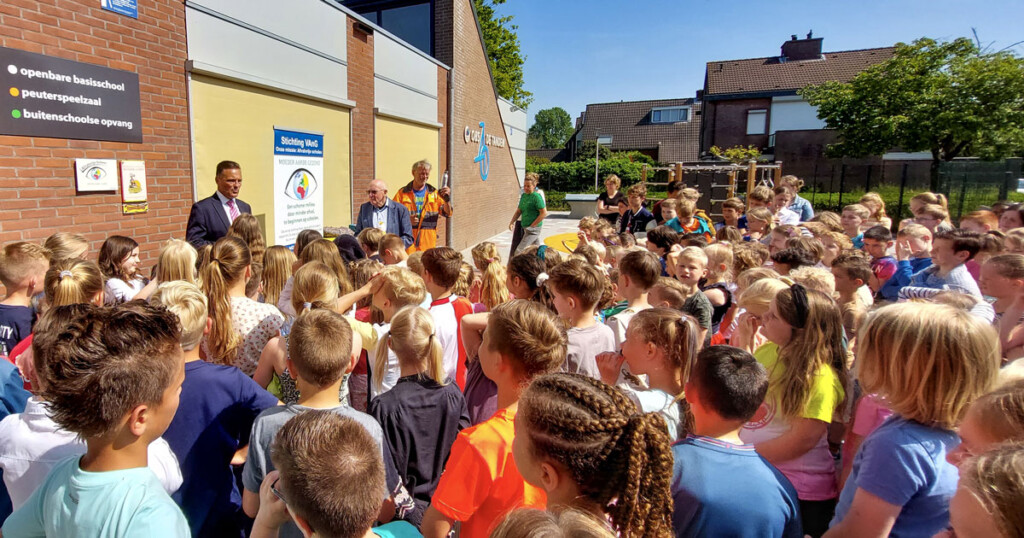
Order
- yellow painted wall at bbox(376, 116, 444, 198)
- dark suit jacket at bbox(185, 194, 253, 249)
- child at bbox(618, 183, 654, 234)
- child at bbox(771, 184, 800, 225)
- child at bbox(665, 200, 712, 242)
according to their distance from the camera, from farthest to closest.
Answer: yellow painted wall at bbox(376, 116, 444, 198), child at bbox(618, 183, 654, 234), child at bbox(771, 184, 800, 225), child at bbox(665, 200, 712, 242), dark suit jacket at bbox(185, 194, 253, 249)

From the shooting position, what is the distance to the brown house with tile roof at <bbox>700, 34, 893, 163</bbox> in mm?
34219

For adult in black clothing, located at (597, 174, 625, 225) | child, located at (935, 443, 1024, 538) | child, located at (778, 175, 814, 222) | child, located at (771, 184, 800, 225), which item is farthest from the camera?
adult in black clothing, located at (597, 174, 625, 225)

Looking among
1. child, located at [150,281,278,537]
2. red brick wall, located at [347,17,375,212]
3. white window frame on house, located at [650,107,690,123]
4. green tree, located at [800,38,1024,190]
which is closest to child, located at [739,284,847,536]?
child, located at [150,281,278,537]

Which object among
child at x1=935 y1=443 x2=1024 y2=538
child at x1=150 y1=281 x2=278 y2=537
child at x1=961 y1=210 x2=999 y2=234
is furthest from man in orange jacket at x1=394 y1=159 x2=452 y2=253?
child at x1=935 y1=443 x2=1024 y2=538

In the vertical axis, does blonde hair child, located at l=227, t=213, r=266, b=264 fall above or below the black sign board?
below

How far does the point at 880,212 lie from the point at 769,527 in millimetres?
6867

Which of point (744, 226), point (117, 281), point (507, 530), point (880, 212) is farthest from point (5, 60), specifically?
point (880, 212)

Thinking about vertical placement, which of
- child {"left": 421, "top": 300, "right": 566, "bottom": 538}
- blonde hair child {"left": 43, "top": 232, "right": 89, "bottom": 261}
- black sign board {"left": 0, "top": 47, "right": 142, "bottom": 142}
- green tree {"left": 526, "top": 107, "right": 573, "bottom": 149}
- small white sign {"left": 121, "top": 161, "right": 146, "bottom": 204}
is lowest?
child {"left": 421, "top": 300, "right": 566, "bottom": 538}

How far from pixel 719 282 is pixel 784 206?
13.1 ft

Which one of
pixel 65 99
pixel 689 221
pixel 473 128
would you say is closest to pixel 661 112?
pixel 473 128

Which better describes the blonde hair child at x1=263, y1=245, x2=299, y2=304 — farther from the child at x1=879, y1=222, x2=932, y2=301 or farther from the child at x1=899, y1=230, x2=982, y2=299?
the child at x1=879, y1=222, x2=932, y2=301

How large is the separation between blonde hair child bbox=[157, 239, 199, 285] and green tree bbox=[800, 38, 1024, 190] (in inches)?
829

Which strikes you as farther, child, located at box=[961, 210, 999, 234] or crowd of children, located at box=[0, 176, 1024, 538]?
child, located at box=[961, 210, 999, 234]

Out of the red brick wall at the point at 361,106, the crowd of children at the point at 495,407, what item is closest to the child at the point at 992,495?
the crowd of children at the point at 495,407
